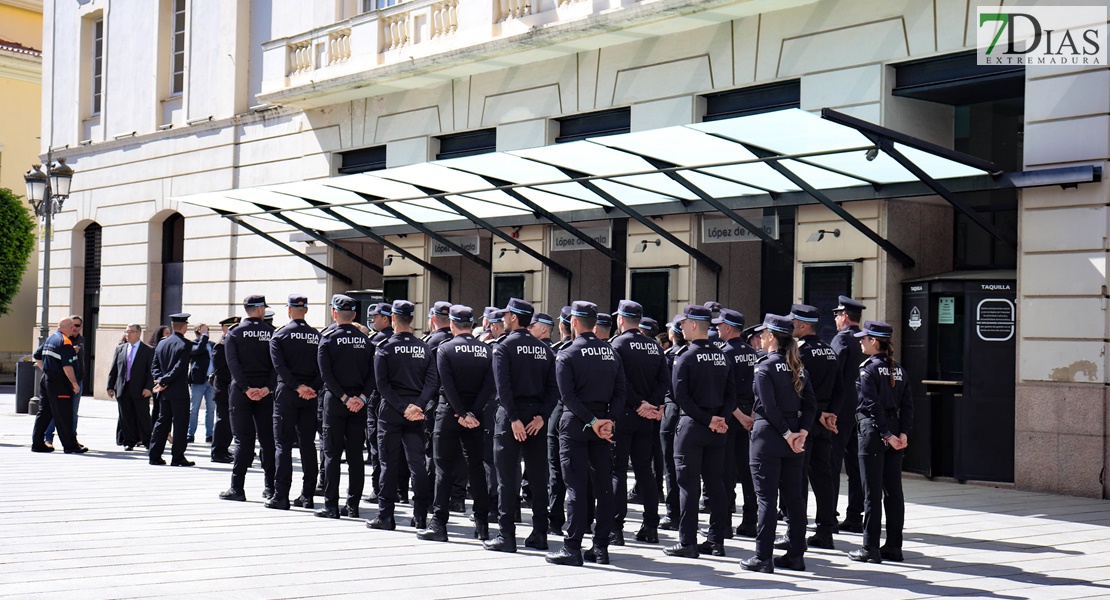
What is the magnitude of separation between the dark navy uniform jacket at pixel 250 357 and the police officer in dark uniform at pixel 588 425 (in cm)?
431

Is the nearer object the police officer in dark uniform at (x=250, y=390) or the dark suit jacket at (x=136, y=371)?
the police officer in dark uniform at (x=250, y=390)

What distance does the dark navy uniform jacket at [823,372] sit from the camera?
33.3 ft

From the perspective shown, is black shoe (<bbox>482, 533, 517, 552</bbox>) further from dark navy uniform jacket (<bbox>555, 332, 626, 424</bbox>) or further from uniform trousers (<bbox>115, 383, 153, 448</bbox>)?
uniform trousers (<bbox>115, 383, 153, 448</bbox>)

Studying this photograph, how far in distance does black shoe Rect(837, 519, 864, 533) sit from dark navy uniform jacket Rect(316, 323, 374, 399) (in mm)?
4556

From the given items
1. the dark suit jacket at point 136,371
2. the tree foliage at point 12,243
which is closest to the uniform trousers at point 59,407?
the dark suit jacket at point 136,371

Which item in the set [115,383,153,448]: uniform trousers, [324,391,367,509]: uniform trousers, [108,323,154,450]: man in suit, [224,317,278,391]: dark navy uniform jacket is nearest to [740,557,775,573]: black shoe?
[324,391,367,509]: uniform trousers

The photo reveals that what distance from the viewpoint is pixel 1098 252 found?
13.0m

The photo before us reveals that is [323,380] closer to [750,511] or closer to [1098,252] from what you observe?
[750,511]

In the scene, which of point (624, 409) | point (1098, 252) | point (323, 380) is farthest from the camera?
point (1098, 252)

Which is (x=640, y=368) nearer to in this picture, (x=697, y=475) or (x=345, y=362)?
(x=697, y=475)

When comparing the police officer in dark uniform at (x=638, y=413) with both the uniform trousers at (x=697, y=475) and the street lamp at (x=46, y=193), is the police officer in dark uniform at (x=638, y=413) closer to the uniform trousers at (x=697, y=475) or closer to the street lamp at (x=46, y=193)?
the uniform trousers at (x=697, y=475)

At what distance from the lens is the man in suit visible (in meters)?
16.8

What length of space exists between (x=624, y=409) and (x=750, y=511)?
1585mm

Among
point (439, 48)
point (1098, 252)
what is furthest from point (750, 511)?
point (439, 48)
